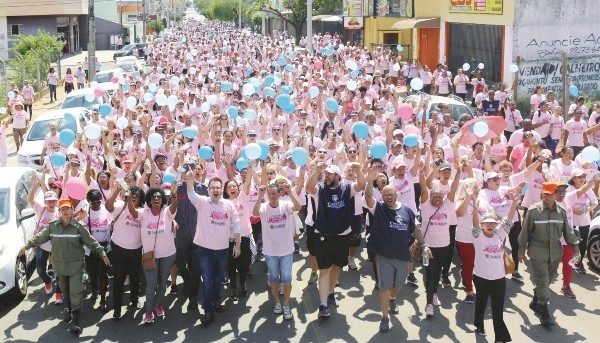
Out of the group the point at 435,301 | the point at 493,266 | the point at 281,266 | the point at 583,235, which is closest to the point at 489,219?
the point at 493,266

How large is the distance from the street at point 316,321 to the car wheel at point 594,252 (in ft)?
1.20

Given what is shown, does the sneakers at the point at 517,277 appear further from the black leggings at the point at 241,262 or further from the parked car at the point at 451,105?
the parked car at the point at 451,105

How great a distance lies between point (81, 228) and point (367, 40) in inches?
1381

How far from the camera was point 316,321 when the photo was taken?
770 cm

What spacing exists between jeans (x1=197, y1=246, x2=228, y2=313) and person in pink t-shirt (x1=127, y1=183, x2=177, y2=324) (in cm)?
35

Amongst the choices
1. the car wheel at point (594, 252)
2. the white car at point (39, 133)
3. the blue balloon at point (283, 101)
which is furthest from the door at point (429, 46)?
the car wheel at point (594, 252)

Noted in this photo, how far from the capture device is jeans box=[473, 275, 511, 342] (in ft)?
22.6

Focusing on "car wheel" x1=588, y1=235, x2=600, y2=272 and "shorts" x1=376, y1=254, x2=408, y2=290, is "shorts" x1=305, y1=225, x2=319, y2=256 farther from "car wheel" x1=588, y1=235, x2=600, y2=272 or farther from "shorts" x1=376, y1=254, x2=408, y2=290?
"car wheel" x1=588, y1=235, x2=600, y2=272

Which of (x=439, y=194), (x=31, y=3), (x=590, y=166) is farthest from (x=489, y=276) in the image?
(x=31, y=3)

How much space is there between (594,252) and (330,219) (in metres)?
3.69

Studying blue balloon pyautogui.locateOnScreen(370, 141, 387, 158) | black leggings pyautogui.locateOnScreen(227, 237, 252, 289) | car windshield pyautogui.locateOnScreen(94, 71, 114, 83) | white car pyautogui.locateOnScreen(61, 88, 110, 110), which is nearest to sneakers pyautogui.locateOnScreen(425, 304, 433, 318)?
blue balloon pyautogui.locateOnScreen(370, 141, 387, 158)

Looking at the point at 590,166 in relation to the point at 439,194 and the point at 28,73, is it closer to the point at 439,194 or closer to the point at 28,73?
the point at 439,194

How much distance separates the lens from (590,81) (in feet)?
72.9

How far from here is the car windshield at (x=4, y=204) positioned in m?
8.67
